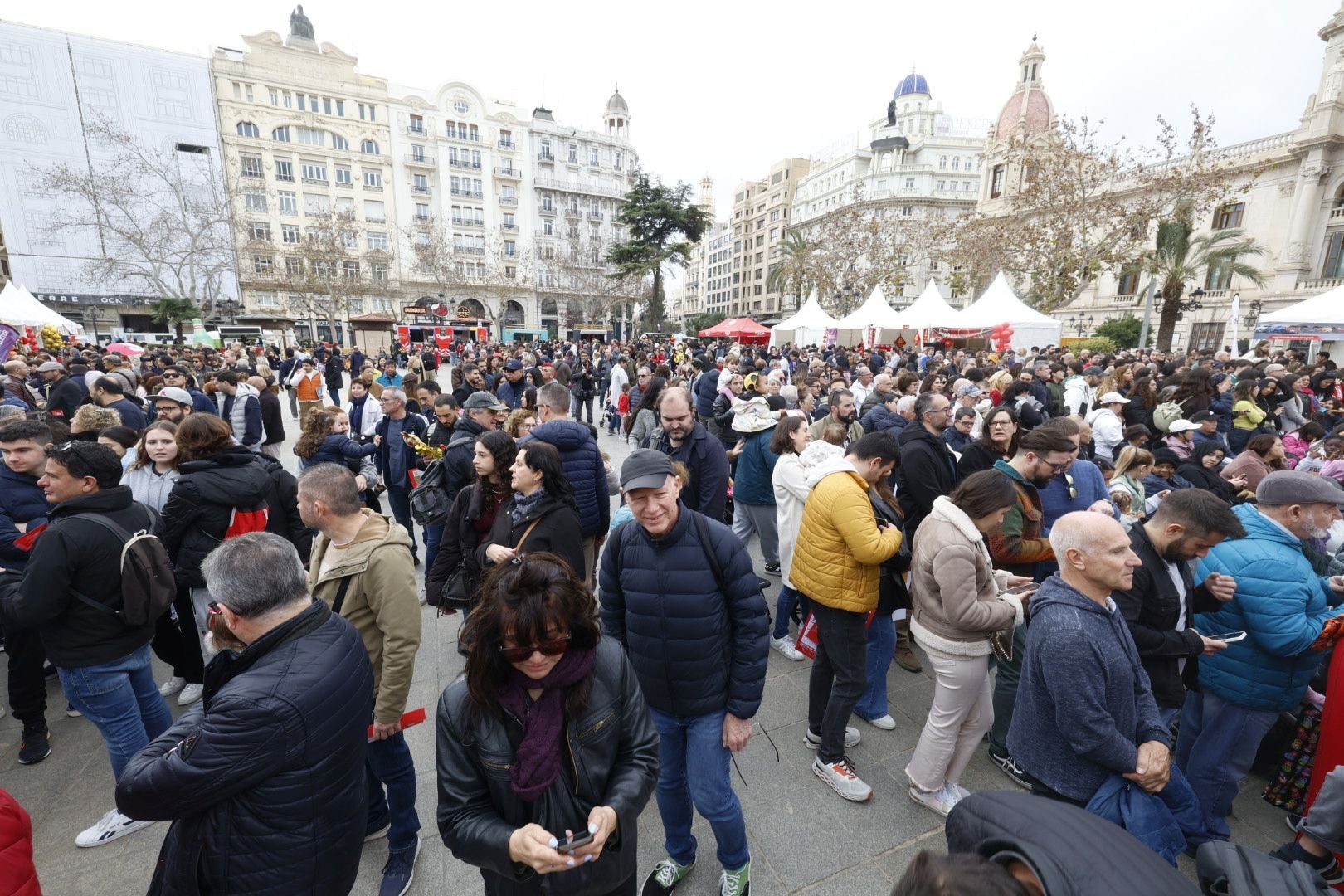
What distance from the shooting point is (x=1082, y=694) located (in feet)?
6.27

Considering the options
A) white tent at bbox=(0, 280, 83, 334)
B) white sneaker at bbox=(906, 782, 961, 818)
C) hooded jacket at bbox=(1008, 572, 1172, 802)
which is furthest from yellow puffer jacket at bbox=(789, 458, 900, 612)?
white tent at bbox=(0, 280, 83, 334)

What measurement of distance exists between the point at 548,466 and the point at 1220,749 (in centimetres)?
351

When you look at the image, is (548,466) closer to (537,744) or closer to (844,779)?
(537,744)

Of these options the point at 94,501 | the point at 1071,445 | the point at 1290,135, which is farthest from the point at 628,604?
the point at 1290,135

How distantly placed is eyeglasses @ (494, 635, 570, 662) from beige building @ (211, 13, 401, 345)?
42.6 metres

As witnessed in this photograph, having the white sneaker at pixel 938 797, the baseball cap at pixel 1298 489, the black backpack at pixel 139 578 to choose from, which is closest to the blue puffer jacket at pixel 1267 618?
the baseball cap at pixel 1298 489

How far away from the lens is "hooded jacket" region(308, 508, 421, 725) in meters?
2.33

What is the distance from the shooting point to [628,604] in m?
2.38

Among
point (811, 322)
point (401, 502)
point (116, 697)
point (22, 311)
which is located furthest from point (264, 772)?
point (22, 311)

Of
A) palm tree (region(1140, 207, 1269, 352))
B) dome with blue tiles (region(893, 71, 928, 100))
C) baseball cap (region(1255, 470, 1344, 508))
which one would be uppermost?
dome with blue tiles (region(893, 71, 928, 100))

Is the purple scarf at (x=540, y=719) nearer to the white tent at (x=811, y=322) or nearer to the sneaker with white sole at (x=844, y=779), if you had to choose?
the sneaker with white sole at (x=844, y=779)

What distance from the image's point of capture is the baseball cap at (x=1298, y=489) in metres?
2.44

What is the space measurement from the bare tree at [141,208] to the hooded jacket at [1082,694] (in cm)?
4126

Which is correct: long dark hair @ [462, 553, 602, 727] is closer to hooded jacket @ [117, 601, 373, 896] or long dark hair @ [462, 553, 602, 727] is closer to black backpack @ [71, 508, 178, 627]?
hooded jacket @ [117, 601, 373, 896]
